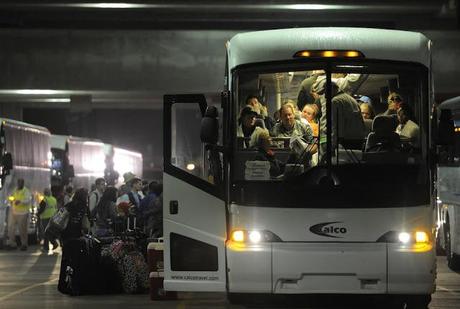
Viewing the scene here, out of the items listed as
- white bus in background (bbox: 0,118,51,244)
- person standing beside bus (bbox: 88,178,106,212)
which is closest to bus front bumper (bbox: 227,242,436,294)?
person standing beside bus (bbox: 88,178,106,212)

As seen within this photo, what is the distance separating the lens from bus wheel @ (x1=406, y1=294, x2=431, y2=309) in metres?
12.5

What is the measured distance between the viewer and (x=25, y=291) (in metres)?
16.7

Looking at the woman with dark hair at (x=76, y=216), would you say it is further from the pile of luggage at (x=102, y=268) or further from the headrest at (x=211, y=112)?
the headrest at (x=211, y=112)

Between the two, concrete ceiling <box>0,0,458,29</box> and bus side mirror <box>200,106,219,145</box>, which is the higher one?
concrete ceiling <box>0,0,458,29</box>

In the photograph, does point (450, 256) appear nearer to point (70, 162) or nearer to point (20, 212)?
point (20, 212)

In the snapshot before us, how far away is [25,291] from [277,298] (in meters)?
4.11

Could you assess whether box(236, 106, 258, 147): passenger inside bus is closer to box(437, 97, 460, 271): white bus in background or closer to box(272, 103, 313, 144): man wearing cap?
box(272, 103, 313, 144): man wearing cap

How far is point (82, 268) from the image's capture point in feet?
52.1

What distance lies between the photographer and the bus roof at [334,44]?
1206 centimetres

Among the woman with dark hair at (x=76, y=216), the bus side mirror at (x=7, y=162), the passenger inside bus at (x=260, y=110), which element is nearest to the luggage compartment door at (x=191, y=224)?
the passenger inside bus at (x=260, y=110)

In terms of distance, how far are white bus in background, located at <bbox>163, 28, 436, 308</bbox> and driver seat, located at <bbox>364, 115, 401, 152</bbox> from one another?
0.02m

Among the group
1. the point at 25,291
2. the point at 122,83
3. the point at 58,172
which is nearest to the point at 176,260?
the point at 25,291

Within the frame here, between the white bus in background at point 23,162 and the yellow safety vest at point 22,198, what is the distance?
173 mm

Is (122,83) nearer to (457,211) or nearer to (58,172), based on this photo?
(58,172)
